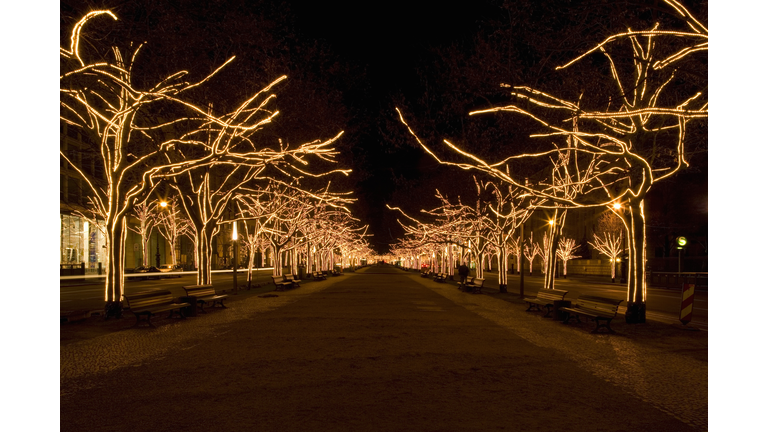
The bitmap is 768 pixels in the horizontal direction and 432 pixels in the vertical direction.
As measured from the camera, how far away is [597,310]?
42.3ft

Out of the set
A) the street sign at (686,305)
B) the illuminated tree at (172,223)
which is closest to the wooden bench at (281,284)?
the street sign at (686,305)

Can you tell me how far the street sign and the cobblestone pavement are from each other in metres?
0.83

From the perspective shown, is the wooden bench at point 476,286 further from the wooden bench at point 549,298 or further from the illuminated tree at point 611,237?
the illuminated tree at point 611,237

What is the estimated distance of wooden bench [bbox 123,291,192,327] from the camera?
42.4ft

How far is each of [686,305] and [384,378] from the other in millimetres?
9712

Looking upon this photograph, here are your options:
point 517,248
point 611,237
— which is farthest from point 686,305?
point 611,237

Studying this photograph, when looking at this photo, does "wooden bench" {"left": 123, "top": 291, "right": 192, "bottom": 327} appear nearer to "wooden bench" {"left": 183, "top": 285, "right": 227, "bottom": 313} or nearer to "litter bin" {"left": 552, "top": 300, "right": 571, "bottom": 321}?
"wooden bench" {"left": 183, "top": 285, "right": 227, "bottom": 313}

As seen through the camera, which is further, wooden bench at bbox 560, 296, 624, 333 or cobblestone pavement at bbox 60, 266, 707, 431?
wooden bench at bbox 560, 296, 624, 333

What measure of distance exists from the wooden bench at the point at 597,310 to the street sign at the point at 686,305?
1.84 m

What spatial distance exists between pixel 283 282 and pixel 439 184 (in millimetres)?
21074

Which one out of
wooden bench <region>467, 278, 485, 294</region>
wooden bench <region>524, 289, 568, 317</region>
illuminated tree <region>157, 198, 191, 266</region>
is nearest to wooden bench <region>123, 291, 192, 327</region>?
wooden bench <region>524, 289, 568, 317</region>

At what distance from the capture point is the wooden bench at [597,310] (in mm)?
12328

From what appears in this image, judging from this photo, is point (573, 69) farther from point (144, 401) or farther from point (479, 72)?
point (144, 401)

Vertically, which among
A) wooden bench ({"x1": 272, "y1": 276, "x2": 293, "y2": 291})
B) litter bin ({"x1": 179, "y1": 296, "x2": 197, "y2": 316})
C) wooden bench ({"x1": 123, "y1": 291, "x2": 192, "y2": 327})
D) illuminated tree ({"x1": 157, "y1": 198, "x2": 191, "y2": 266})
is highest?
illuminated tree ({"x1": 157, "y1": 198, "x2": 191, "y2": 266})
